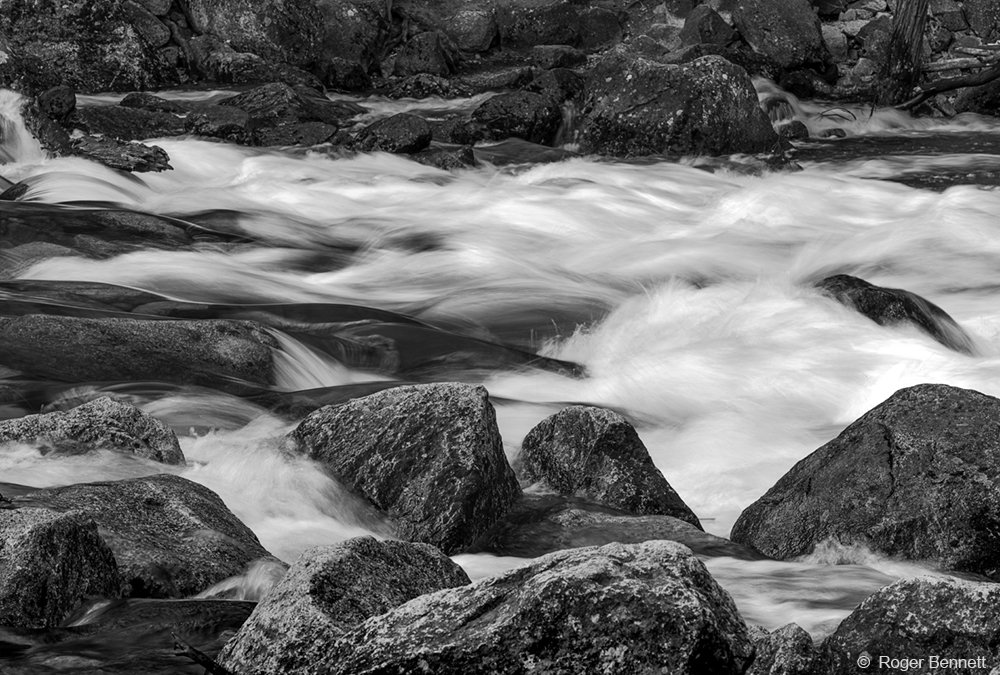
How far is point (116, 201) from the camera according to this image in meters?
11.3

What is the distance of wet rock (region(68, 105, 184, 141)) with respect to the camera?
45.9ft

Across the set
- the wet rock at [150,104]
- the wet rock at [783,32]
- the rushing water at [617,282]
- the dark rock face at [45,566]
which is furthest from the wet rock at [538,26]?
the dark rock face at [45,566]

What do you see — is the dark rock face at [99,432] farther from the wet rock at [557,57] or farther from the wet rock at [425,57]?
the wet rock at [557,57]

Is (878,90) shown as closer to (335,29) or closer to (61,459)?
(335,29)

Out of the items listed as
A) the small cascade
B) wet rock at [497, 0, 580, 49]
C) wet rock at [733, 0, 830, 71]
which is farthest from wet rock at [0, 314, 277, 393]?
wet rock at [497, 0, 580, 49]

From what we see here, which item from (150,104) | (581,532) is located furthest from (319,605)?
(150,104)

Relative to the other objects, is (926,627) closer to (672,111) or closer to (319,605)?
(319,605)

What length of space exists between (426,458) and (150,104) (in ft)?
38.9

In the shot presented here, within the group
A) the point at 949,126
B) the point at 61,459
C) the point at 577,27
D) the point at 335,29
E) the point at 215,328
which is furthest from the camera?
the point at 577,27

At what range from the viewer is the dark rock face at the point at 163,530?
3848 mm

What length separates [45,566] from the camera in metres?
3.51

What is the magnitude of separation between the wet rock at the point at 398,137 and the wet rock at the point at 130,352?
7837 millimetres

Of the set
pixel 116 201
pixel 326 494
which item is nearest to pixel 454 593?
pixel 326 494

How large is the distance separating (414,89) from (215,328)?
12164mm
